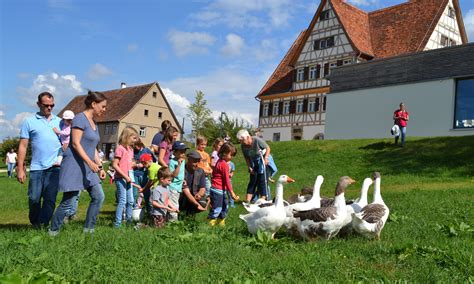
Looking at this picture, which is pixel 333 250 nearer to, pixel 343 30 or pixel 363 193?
pixel 363 193

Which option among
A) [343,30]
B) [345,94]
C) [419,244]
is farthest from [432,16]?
[419,244]

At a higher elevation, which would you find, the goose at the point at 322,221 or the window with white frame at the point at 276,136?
the window with white frame at the point at 276,136

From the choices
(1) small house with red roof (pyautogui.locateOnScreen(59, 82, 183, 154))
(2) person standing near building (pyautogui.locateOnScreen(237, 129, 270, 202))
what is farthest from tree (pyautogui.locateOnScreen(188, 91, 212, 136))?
(2) person standing near building (pyautogui.locateOnScreen(237, 129, 270, 202))

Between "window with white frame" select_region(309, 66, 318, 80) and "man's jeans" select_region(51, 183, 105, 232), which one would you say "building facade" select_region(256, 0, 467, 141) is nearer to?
"window with white frame" select_region(309, 66, 318, 80)

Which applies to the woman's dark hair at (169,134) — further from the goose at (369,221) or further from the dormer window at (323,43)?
the dormer window at (323,43)

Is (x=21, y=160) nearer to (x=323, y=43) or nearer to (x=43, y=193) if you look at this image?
(x=43, y=193)

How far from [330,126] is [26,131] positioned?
99.3 feet

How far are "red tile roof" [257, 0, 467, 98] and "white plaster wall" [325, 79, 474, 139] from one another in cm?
769

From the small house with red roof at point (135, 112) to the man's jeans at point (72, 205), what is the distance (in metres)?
57.3

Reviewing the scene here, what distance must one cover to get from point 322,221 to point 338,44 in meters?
38.1

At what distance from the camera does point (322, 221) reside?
6547 mm

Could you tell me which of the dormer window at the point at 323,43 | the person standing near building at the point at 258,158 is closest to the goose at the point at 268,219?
the person standing near building at the point at 258,158

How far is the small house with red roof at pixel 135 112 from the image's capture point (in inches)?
2525

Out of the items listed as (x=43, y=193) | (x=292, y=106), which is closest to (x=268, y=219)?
(x=43, y=193)
